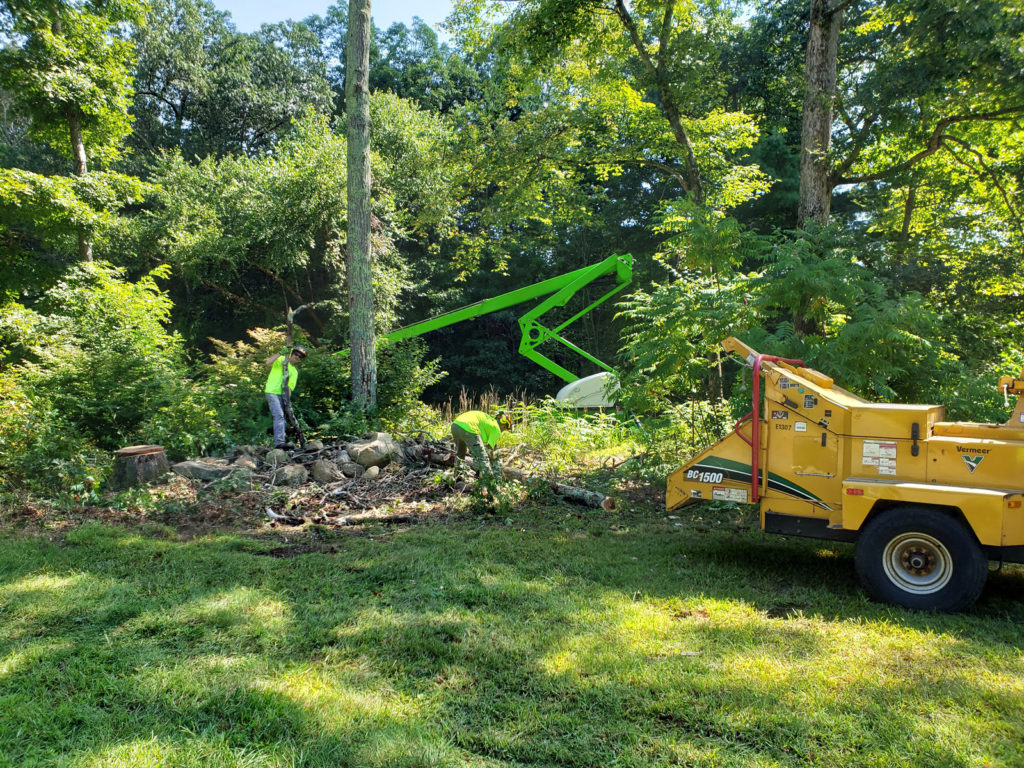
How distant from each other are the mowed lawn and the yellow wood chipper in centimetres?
34

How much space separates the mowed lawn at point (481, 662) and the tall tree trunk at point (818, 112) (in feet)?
21.1

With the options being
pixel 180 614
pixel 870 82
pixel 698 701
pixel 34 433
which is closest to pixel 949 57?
pixel 870 82

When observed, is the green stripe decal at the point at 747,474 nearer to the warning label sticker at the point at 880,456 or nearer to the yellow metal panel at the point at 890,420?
the warning label sticker at the point at 880,456

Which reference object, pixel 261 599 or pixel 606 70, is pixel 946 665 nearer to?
pixel 261 599

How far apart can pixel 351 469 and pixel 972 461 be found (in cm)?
727

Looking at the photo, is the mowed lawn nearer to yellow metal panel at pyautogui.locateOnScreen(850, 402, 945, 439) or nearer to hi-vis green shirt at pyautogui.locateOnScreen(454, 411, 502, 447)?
yellow metal panel at pyautogui.locateOnScreen(850, 402, 945, 439)

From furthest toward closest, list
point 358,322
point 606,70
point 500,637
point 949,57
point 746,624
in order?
1. point 606,70
2. point 358,322
3. point 949,57
4. point 746,624
5. point 500,637

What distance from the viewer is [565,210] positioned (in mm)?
16938

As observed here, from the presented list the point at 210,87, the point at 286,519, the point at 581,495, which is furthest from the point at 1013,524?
the point at 210,87

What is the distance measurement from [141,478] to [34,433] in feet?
5.62

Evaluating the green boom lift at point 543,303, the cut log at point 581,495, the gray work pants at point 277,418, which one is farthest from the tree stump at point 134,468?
the green boom lift at point 543,303

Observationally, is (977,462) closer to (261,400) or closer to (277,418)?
(277,418)

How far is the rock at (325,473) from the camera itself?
349 inches

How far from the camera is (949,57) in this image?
7980mm
